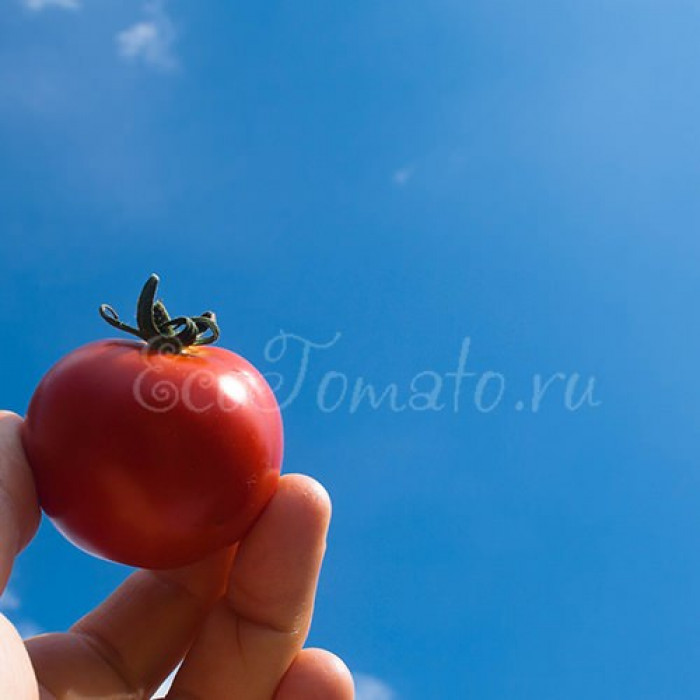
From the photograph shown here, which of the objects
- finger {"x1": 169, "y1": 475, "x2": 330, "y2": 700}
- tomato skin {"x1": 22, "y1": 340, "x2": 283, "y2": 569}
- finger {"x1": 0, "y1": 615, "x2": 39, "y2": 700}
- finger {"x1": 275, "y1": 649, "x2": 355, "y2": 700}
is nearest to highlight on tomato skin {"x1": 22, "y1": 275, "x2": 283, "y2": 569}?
tomato skin {"x1": 22, "y1": 340, "x2": 283, "y2": 569}

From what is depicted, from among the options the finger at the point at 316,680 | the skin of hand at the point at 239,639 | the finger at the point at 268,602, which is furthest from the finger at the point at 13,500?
the finger at the point at 316,680

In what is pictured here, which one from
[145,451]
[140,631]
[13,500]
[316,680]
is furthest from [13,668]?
[316,680]

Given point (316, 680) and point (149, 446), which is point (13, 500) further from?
point (316, 680)

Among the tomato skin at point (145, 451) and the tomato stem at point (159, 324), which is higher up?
the tomato stem at point (159, 324)

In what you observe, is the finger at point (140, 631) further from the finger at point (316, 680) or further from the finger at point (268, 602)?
the finger at point (316, 680)

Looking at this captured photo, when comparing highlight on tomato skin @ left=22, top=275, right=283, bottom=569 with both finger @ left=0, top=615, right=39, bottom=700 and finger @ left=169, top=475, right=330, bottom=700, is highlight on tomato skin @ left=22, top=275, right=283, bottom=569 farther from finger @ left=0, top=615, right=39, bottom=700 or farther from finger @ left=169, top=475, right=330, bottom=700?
finger @ left=0, top=615, right=39, bottom=700

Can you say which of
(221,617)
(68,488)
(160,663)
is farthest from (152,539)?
(160,663)

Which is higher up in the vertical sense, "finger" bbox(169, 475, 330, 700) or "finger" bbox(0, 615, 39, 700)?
"finger" bbox(169, 475, 330, 700)

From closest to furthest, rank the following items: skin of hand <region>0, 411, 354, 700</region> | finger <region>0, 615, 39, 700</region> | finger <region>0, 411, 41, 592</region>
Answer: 1. finger <region>0, 615, 39, 700</region>
2. finger <region>0, 411, 41, 592</region>
3. skin of hand <region>0, 411, 354, 700</region>
